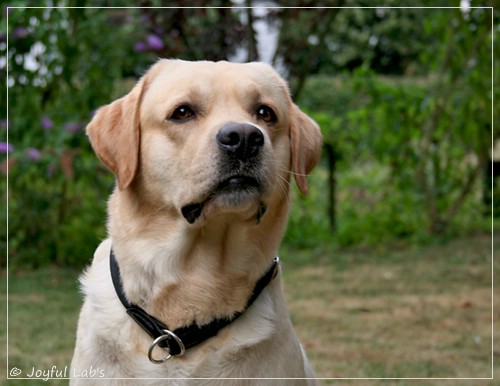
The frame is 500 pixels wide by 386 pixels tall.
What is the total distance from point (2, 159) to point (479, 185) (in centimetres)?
487

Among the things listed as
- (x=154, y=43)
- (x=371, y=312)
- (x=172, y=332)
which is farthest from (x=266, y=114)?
Answer: (x=154, y=43)

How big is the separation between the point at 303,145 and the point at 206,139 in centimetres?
52

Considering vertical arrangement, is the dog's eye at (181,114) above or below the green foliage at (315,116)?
above

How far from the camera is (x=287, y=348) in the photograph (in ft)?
8.98

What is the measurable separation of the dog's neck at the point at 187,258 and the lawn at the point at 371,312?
1458 millimetres

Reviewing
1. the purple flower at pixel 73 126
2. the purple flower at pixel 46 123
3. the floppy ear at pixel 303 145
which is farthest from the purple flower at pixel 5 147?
the floppy ear at pixel 303 145

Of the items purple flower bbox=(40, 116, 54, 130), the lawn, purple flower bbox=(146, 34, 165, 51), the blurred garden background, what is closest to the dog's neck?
the lawn

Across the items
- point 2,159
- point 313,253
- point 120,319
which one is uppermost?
point 120,319

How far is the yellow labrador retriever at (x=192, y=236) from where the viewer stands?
103 inches

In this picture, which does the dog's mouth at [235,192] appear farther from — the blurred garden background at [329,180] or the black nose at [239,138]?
the blurred garden background at [329,180]

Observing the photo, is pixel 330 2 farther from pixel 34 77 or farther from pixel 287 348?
pixel 287 348

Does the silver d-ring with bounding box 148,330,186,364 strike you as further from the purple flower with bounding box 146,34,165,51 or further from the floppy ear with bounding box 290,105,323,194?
the purple flower with bounding box 146,34,165,51

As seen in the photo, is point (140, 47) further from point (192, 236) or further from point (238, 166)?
point (238, 166)

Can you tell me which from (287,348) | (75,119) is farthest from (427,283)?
(287,348)
